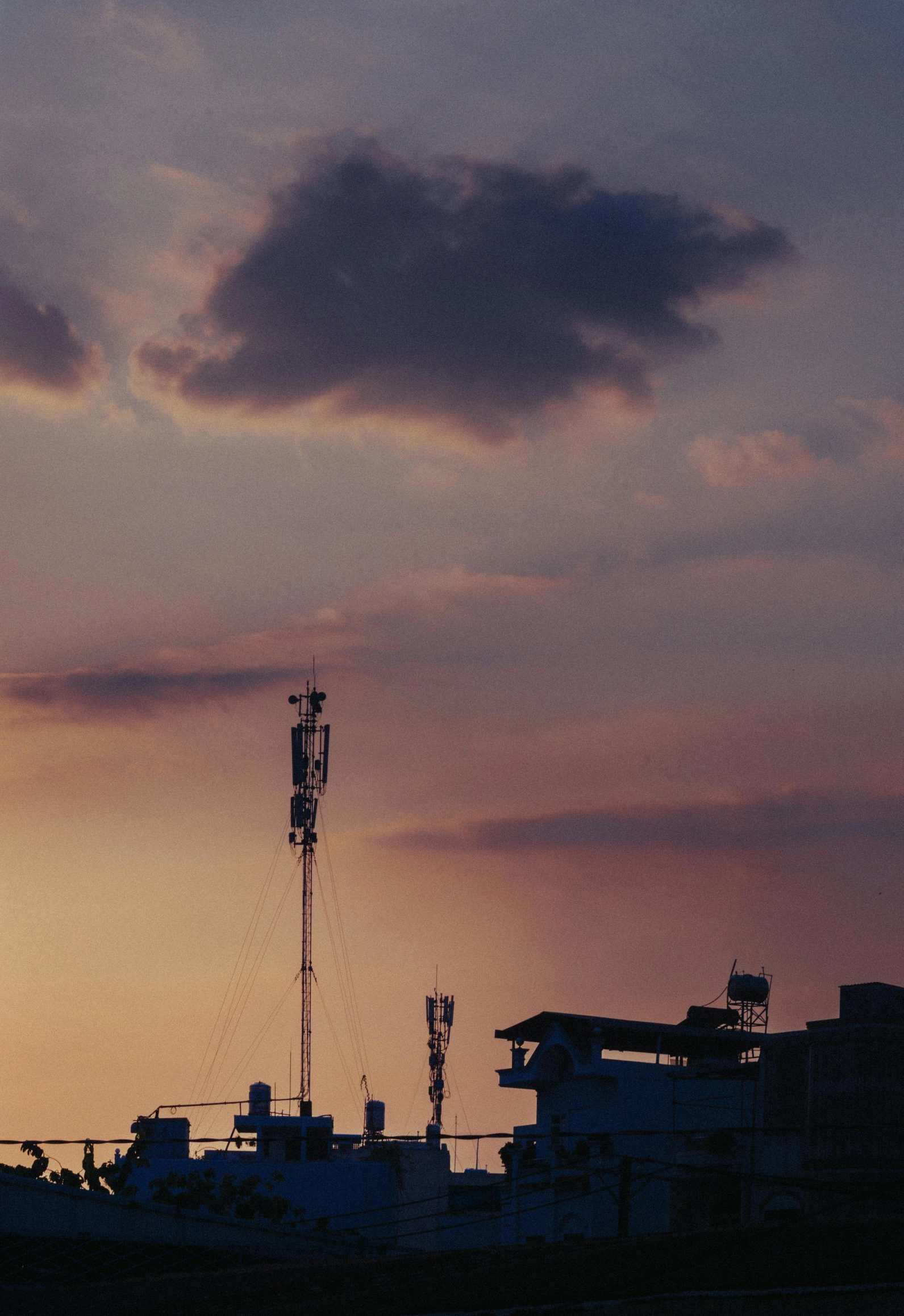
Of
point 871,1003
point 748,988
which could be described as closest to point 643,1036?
point 748,988

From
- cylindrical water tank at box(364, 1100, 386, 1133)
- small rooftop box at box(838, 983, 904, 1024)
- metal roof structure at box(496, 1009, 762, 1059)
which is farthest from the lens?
cylindrical water tank at box(364, 1100, 386, 1133)

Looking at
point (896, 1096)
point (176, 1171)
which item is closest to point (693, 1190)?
point (896, 1096)

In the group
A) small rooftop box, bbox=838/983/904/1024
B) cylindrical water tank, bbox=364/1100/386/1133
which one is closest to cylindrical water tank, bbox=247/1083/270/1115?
cylindrical water tank, bbox=364/1100/386/1133

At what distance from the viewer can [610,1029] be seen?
76.0 m

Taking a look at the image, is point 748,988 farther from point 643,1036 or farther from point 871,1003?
point 871,1003

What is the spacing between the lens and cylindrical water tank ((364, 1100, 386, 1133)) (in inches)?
4067

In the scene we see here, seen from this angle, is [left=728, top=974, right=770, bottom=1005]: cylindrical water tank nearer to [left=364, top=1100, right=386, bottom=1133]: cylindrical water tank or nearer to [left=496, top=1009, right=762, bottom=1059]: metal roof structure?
[left=496, top=1009, right=762, bottom=1059]: metal roof structure

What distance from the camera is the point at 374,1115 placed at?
104 meters

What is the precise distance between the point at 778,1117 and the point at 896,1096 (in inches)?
199

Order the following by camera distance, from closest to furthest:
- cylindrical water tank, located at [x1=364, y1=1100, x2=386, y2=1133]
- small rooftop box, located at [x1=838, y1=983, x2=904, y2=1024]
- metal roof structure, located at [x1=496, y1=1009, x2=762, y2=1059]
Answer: small rooftop box, located at [x1=838, y1=983, x2=904, y2=1024] → metal roof structure, located at [x1=496, y1=1009, x2=762, y2=1059] → cylindrical water tank, located at [x1=364, y1=1100, x2=386, y2=1133]

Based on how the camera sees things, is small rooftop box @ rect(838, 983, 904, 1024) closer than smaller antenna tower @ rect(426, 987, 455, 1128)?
Yes

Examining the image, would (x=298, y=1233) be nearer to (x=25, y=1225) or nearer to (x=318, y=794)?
(x=25, y=1225)

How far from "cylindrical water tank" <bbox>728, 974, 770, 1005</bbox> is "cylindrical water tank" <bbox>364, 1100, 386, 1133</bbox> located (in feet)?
106

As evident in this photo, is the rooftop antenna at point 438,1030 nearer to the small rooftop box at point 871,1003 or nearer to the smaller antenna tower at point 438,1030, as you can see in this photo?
the smaller antenna tower at point 438,1030
